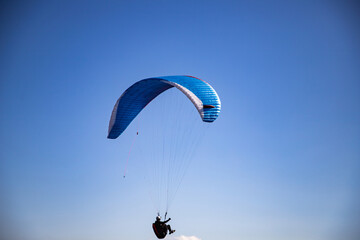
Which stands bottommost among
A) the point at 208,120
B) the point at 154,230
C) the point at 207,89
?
the point at 154,230

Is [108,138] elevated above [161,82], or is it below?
below

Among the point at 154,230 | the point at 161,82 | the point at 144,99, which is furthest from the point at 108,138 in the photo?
the point at 154,230

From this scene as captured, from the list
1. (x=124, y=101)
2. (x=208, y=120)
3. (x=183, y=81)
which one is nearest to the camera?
(x=208, y=120)

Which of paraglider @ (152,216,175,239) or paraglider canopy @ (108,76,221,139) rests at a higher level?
paraglider canopy @ (108,76,221,139)

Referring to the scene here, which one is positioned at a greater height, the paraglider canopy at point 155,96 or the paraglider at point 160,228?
the paraglider canopy at point 155,96

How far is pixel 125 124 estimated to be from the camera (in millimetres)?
22984

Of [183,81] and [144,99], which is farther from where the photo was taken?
[144,99]

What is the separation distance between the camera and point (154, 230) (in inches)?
797

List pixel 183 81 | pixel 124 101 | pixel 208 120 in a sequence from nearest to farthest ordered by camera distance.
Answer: pixel 208 120 → pixel 183 81 → pixel 124 101

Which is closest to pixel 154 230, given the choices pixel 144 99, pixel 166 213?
pixel 166 213

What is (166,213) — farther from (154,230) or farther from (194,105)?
(194,105)

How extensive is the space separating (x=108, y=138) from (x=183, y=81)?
18.8 ft

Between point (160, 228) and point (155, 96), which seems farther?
point (155, 96)

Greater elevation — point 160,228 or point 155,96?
point 155,96
